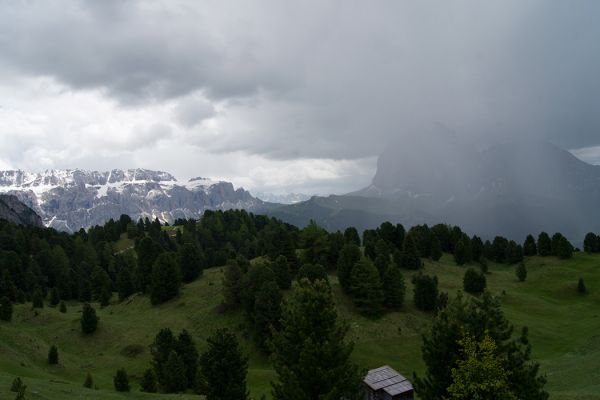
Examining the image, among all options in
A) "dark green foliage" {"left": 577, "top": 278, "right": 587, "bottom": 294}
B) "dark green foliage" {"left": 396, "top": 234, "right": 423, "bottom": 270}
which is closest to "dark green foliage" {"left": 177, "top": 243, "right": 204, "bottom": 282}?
"dark green foliage" {"left": 396, "top": 234, "right": 423, "bottom": 270}

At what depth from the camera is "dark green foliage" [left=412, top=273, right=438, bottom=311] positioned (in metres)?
74.4

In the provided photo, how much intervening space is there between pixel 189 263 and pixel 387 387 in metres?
68.0

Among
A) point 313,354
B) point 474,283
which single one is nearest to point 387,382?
point 313,354

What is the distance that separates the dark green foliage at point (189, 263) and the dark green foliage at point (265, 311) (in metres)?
35.0

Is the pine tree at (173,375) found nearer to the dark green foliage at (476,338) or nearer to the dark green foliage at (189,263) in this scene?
the dark green foliage at (476,338)

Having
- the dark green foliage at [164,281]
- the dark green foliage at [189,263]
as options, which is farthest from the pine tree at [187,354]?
the dark green foliage at [189,263]

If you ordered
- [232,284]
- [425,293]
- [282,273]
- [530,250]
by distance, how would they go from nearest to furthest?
[425,293]
[232,284]
[282,273]
[530,250]

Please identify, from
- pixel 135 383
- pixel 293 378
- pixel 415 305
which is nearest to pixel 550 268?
pixel 415 305

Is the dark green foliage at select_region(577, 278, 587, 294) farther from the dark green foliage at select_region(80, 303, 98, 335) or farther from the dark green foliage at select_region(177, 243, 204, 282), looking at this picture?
the dark green foliage at select_region(80, 303, 98, 335)

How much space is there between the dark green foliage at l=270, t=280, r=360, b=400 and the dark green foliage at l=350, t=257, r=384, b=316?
48682mm

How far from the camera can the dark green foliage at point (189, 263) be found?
97188 millimetres

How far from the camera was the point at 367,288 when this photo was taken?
7181 cm

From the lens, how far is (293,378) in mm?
22078

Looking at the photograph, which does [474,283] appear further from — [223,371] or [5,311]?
[5,311]
